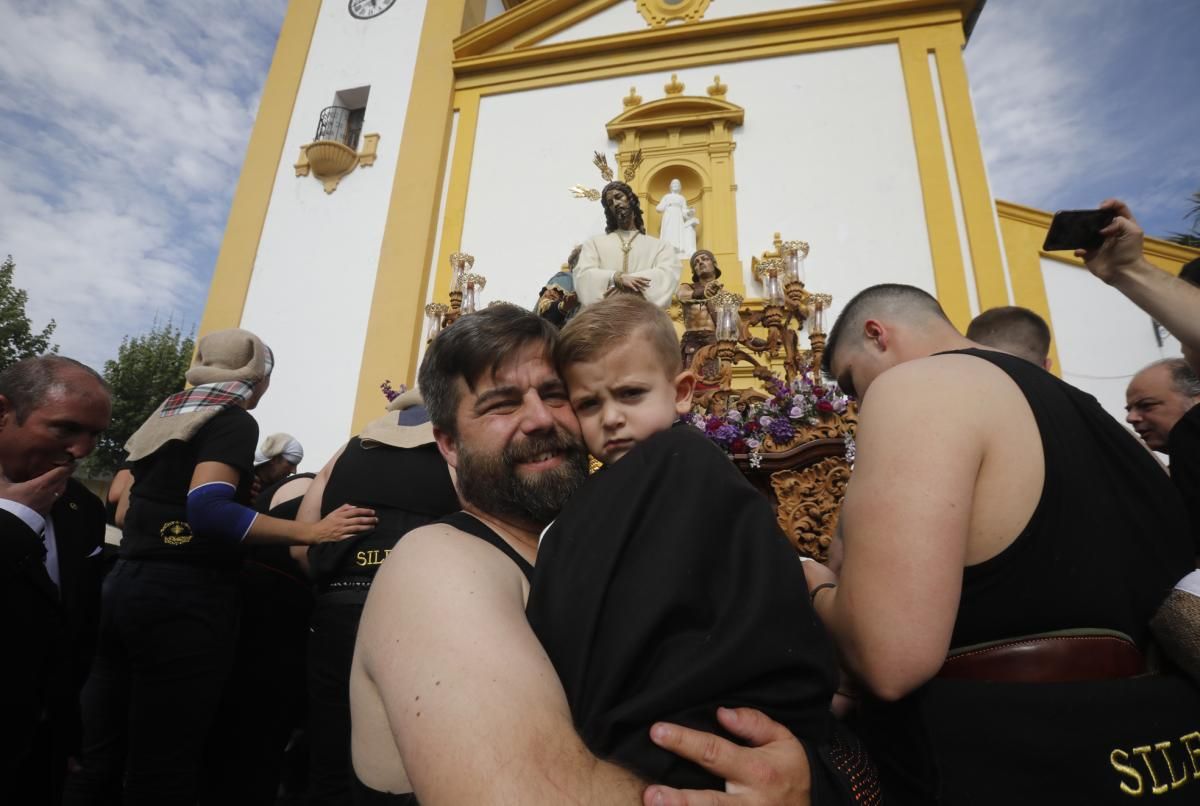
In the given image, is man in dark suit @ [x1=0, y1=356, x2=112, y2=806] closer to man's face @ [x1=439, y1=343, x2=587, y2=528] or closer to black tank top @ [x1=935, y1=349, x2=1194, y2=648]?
man's face @ [x1=439, y1=343, x2=587, y2=528]

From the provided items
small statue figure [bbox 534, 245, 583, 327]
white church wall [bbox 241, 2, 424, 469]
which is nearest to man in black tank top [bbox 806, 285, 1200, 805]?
small statue figure [bbox 534, 245, 583, 327]

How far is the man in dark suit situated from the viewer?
1.73 m

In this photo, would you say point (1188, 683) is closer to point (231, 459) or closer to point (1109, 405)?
point (231, 459)

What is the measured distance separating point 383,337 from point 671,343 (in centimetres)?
764

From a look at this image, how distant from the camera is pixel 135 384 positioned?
73.9 ft

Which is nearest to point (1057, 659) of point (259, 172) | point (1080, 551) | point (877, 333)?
point (1080, 551)

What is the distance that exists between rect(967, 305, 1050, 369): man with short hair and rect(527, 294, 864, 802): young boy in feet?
7.64

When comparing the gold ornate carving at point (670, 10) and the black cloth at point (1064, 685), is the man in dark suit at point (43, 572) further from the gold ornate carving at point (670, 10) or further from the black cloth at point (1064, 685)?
the gold ornate carving at point (670, 10)

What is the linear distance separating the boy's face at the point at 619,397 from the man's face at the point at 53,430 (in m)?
1.71

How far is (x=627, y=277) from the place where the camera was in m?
4.20

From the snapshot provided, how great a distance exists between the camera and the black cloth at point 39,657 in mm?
1715

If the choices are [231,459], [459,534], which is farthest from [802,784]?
[231,459]

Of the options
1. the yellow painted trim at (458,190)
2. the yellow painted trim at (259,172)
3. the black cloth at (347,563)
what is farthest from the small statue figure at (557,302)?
the yellow painted trim at (259,172)

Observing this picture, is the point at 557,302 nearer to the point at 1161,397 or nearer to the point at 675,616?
the point at 1161,397
